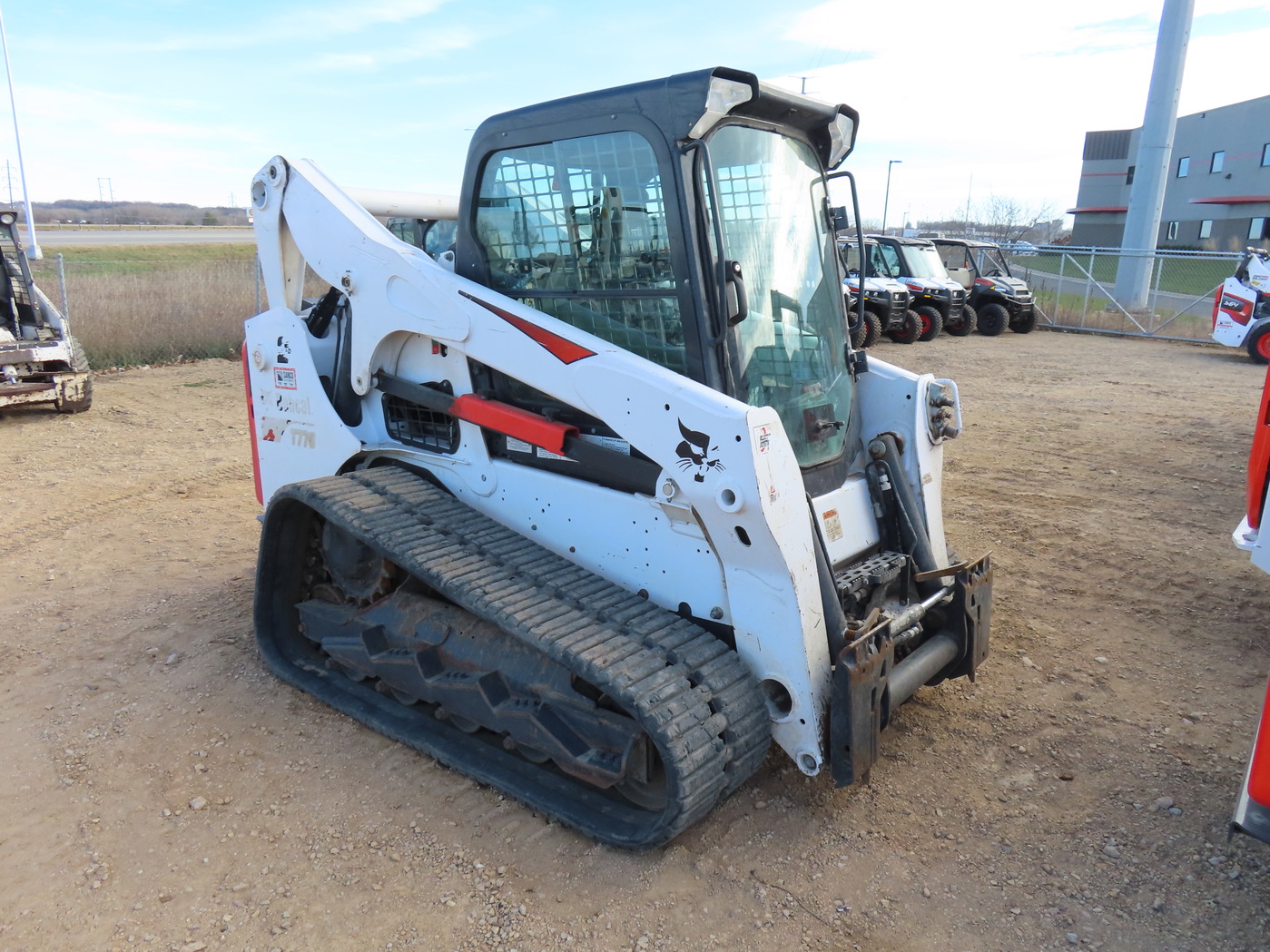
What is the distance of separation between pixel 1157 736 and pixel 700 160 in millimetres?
2939

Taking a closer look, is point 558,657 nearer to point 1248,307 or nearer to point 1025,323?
point 1248,307

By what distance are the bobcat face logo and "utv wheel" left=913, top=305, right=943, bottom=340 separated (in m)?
16.2

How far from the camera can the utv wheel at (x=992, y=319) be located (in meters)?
19.1

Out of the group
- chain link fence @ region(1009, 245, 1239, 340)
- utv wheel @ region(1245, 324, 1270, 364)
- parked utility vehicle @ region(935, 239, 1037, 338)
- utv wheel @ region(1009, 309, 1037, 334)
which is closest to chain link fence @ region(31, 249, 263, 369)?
parked utility vehicle @ region(935, 239, 1037, 338)

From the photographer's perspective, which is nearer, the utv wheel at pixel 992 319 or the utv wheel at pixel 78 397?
the utv wheel at pixel 78 397

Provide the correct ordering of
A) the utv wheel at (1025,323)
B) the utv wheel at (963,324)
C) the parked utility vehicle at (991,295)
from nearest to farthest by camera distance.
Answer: the utv wheel at (963,324) → the parked utility vehicle at (991,295) → the utv wheel at (1025,323)

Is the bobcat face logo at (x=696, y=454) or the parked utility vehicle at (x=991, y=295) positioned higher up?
the bobcat face logo at (x=696, y=454)

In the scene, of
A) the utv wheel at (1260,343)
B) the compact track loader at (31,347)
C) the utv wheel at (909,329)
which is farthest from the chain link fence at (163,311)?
the utv wheel at (909,329)

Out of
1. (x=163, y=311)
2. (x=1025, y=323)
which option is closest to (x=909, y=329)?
(x=1025, y=323)

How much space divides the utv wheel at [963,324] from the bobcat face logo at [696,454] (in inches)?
678

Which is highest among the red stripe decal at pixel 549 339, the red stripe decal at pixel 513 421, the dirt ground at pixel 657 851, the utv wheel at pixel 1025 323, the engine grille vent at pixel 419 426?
the red stripe decal at pixel 549 339

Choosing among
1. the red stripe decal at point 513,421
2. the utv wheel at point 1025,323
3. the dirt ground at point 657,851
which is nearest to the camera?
the dirt ground at point 657,851

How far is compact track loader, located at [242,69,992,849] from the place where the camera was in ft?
9.91

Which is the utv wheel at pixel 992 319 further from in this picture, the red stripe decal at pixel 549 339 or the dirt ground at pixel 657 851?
the red stripe decal at pixel 549 339
